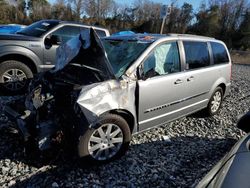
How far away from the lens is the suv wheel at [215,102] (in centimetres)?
580

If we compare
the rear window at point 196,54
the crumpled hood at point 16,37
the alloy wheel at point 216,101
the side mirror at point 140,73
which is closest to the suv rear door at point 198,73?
the rear window at point 196,54

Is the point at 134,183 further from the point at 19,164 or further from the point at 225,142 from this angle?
the point at 225,142

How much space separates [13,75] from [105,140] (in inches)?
138

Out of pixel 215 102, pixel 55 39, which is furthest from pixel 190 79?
pixel 55 39

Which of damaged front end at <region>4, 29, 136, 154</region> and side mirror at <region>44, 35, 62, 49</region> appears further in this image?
side mirror at <region>44, 35, 62, 49</region>

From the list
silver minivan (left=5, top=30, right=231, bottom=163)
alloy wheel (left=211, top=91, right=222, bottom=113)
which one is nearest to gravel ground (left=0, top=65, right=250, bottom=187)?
silver minivan (left=5, top=30, right=231, bottom=163)

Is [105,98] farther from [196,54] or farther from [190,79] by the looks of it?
[196,54]

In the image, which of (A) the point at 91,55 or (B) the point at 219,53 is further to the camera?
(B) the point at 219,53

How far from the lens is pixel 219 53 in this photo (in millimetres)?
5875

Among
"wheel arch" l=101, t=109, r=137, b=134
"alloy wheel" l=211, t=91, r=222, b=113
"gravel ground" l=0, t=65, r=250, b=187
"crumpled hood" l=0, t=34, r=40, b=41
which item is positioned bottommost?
"gravel ground" l=0, t=65, r=250, b=187

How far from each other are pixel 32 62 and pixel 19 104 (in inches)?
103

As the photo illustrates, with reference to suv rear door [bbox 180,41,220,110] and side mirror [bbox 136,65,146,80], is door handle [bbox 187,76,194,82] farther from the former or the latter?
side mirror [bbox 136,65,146,80]

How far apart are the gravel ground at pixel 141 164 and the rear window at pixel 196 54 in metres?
1.26

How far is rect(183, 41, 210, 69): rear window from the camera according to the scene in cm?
479
